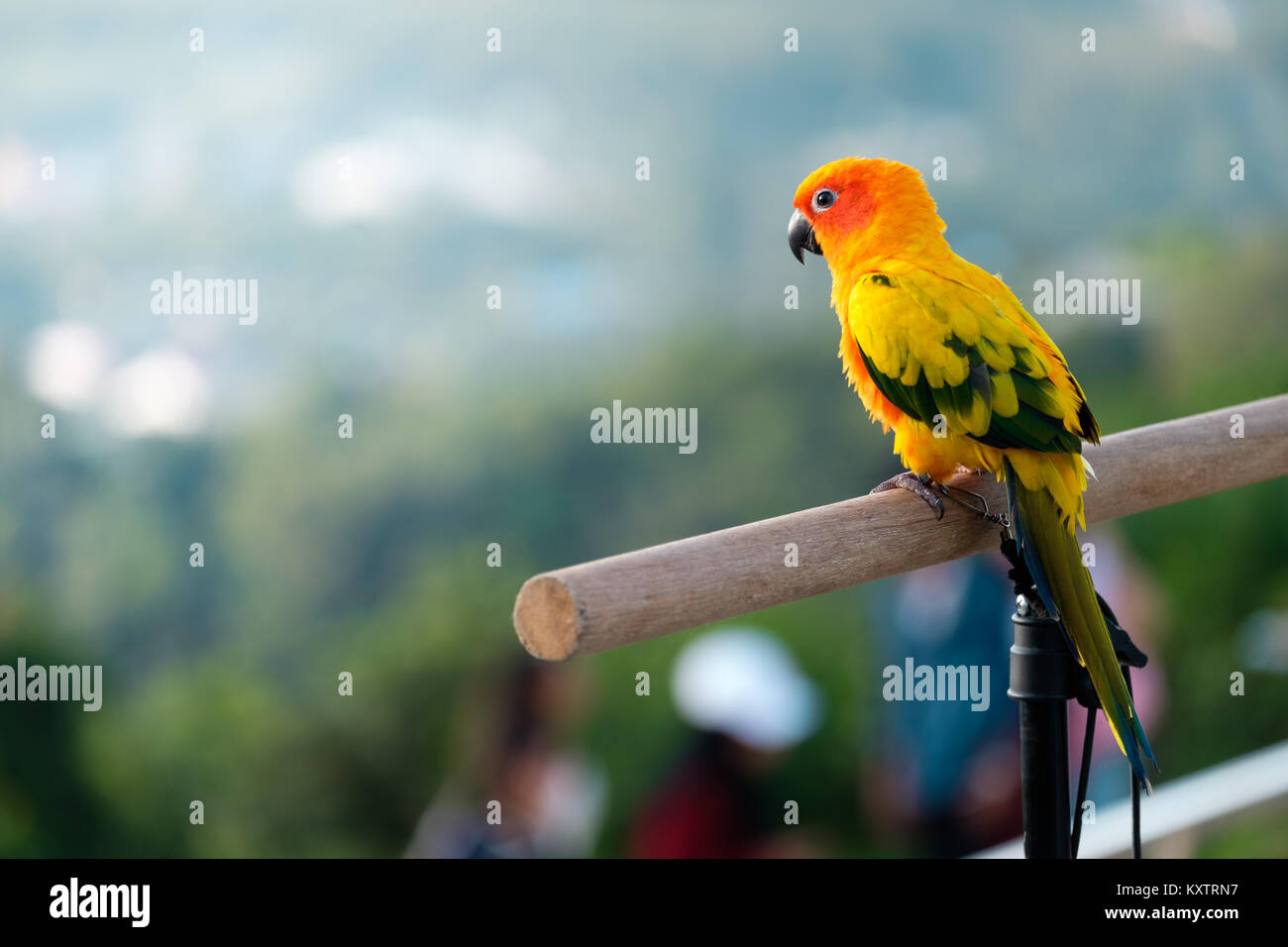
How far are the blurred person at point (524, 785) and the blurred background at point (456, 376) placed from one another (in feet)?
0.15

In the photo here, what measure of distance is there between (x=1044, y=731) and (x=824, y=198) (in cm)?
73

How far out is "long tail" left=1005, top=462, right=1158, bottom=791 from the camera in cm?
79

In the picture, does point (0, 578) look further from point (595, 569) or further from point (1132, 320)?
point (1132, 320)

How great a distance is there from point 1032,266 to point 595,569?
2.84 meters

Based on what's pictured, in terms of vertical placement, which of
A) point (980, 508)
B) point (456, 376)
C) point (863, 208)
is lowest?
point (980, 508)

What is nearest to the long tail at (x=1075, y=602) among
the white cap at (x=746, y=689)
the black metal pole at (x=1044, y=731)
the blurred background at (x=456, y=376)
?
the black metal pole at (x=1044, y=731)

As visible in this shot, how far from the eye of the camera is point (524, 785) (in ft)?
7.66

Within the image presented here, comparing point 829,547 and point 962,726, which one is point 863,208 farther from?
point 962,726

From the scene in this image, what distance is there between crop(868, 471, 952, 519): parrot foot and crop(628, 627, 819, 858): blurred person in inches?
45.4

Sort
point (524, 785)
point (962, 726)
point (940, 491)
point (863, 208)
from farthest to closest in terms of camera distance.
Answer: point (962, 726), point (524, 785), point (863, 208), point (940, 491)

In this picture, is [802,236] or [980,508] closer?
[980,508]

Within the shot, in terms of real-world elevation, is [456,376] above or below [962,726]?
above

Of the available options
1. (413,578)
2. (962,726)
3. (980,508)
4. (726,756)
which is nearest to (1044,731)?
(980,508)
